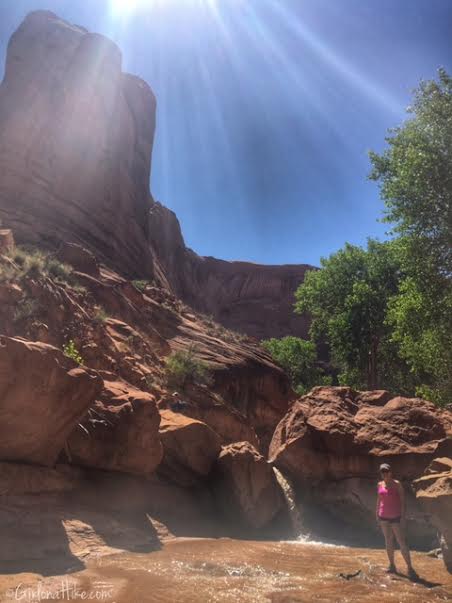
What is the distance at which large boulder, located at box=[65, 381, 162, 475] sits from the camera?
10259 mm

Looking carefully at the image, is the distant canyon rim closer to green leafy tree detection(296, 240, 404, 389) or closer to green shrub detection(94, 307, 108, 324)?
green shrub detection(94, 307, 108, 324)

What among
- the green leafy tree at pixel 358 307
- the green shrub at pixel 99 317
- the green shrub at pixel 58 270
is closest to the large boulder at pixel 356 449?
the green shrub at pixel 99 317

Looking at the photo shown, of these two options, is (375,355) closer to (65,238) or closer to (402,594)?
(65,238)

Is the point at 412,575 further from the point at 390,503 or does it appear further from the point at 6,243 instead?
the point at 6,243

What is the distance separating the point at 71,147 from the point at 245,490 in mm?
31450

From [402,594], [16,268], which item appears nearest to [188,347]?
[16,268]

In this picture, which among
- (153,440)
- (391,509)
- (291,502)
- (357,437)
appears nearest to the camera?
(391,509)

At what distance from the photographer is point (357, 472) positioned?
44.2ft

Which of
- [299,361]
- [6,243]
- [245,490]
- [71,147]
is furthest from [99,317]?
[299,361]

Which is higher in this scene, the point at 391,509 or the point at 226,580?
the point at 391,509

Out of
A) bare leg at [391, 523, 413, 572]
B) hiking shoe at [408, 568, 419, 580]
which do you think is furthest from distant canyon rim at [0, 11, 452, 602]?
bare leg at [391, 523, 413, 572]

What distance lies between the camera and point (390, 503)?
8.30 m

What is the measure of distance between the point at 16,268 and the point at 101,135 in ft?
87.1

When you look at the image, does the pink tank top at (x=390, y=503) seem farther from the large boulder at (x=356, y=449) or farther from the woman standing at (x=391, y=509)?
the large boulder at (x=356, y=449)
